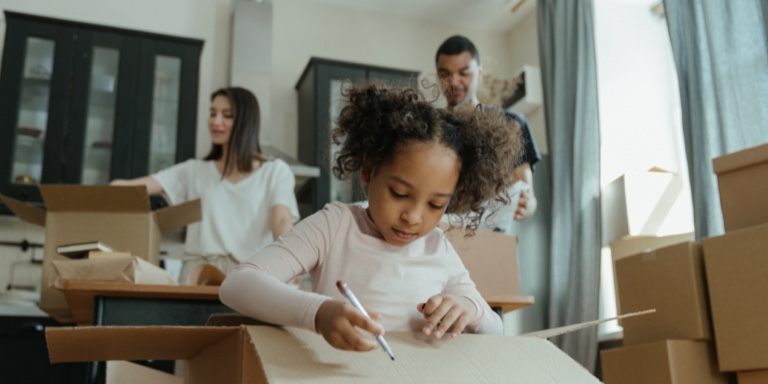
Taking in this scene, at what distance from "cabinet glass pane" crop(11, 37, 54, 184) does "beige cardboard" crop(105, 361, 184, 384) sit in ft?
8.36

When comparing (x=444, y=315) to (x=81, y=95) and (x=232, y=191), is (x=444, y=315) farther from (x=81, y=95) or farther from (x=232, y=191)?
(x=81, y=95)

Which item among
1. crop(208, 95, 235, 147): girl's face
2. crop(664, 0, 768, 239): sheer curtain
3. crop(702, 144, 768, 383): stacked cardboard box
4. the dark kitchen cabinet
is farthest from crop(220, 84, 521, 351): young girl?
the dark kitchen cabinet

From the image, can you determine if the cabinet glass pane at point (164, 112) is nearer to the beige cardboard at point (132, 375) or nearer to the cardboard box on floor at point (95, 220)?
the cardboard box on floor at point (95, 220)

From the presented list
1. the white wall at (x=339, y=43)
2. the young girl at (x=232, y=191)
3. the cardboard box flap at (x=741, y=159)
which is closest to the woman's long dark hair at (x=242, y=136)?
the young girl at (x=232, y=191)

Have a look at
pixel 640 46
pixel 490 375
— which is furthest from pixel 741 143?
pixel 490 375

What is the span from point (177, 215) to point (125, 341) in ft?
3.96

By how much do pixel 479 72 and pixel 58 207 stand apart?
1.30 meters

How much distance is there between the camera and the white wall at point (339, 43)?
13.9ft

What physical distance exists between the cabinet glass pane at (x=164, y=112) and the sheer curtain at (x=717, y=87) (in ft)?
7.38

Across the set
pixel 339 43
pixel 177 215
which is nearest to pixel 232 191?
pixel 177 215

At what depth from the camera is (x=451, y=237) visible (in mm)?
1687

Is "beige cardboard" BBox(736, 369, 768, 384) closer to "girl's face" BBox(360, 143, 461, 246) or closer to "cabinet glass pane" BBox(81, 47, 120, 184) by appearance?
"girl's face" BBox(360, 143, 461, 246)

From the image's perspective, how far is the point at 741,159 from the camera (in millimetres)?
1991

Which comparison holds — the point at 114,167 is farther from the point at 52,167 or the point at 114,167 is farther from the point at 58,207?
the point at 58,207
